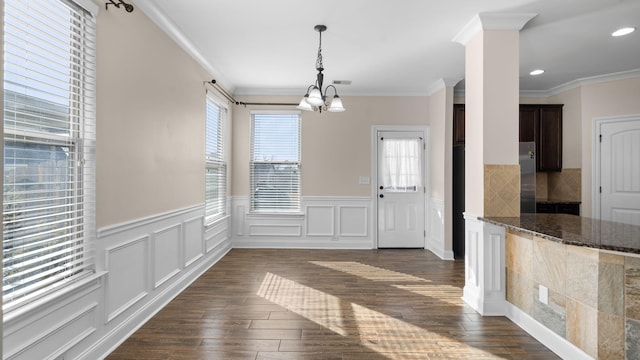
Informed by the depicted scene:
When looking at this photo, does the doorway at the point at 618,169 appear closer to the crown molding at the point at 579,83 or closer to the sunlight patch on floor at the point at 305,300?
the crown molding at the point at 579,83

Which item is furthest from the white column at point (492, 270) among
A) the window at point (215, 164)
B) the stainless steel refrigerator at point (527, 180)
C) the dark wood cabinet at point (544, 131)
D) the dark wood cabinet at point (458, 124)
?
the window at point (215, 164)

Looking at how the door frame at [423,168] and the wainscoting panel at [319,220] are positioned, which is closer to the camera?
the door frame at [423,168]

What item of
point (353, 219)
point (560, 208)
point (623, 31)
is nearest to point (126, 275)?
point (353, 219)

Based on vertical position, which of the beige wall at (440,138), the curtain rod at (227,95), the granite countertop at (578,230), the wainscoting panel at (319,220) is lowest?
the wainscoting panel at (319,220)

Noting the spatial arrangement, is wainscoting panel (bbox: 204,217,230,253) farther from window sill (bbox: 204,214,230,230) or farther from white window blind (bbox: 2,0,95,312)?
white window blind (bbox: 2,0,95,312)

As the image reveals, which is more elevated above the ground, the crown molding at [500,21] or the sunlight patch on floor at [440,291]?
the crown molding at [500,21]

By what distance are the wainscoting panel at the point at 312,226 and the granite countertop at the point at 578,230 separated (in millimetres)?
2821

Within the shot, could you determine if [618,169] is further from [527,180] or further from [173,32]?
[173,32]

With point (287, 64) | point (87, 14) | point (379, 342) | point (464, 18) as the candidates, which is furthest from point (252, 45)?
point (379, 342)

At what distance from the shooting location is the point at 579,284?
2197mm

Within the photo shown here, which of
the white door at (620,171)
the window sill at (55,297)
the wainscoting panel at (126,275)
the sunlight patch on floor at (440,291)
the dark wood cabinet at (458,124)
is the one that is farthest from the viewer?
the dark wood cabinet at (458,124)

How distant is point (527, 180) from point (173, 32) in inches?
179

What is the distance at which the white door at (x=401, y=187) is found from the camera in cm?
557

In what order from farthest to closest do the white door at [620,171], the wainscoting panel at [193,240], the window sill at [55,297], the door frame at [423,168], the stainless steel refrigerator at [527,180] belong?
the door frame at [423,168] → the white door at [620,171] → the stainless steel refrigerator at [527,180] → the wainscoting panel at [193,240] → the window sill at [55,297]
